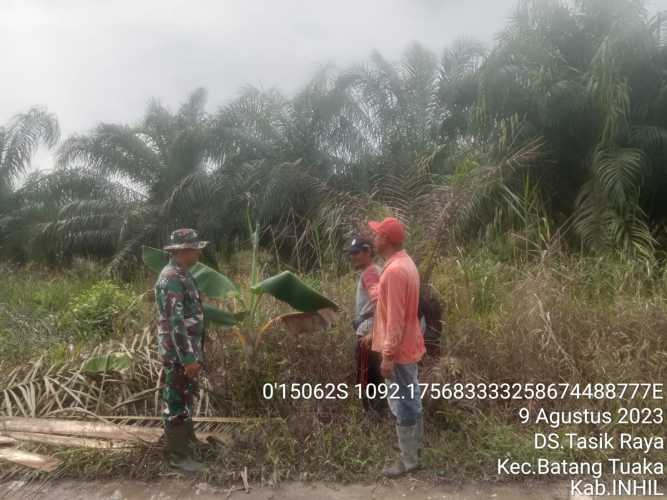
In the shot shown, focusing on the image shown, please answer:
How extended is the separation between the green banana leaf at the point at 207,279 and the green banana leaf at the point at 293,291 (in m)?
0.40

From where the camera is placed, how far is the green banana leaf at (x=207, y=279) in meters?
4.91

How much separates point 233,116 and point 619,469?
1050 cm

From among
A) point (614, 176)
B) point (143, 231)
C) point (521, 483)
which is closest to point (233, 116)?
point (143, 231)

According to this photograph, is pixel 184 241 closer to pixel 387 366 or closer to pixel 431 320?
pixel 387 366

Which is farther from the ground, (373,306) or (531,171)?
(531,171)

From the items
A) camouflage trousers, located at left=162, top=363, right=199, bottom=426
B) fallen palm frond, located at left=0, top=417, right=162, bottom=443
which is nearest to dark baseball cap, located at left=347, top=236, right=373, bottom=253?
camouflage trousers, located at left=162, top=363, right=199, bottom=426

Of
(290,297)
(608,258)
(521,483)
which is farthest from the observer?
(608,258)

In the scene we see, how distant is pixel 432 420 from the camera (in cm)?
437

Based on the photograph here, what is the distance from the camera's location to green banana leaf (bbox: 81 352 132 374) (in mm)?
5036

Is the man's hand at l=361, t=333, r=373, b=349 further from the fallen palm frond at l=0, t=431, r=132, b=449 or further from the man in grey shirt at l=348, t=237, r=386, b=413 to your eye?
the fallen palm frond at l=0, t=431, r=132, b=449

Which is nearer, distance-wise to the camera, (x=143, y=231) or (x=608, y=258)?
(x=608, y=258)

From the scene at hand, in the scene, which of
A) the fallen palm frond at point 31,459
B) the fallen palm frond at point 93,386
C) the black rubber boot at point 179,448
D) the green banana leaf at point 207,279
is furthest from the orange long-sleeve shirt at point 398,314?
the fallen palm frond at point 31,459

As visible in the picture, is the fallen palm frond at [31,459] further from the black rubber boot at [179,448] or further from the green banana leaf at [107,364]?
the green banana leaf at [107,364]

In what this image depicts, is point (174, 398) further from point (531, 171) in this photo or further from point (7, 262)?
point (7, 262)
